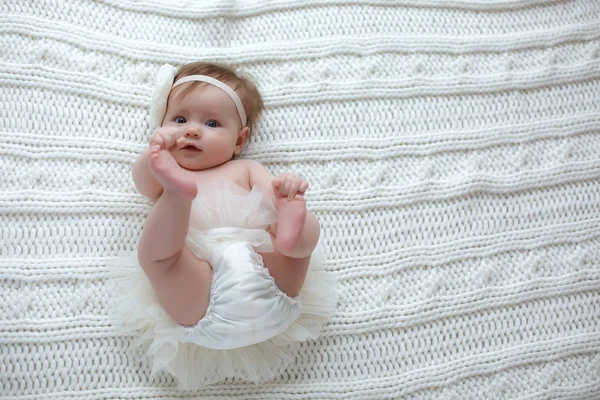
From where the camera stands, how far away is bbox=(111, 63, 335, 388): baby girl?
1.16 meters

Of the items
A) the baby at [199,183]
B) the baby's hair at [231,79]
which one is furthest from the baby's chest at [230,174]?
the baby's hair at [231,79]

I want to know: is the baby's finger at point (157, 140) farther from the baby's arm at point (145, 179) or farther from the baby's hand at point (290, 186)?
the baby's hand at point (290, 186)

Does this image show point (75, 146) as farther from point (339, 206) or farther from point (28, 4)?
point (339, 206)

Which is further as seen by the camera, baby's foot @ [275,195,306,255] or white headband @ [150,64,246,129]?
white headband @ [150,64,246,129]

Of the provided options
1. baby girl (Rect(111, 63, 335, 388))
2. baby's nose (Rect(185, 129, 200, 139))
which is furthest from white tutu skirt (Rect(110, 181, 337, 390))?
baby's nose (Rect(185, 129, 200, 139))

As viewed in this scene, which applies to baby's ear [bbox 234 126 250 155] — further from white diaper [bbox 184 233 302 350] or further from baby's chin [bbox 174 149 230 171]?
white diaper [bbox 184 233 302 350]

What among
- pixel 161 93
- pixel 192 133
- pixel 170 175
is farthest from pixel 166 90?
pixel 170 175

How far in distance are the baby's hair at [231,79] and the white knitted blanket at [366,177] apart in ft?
0.22

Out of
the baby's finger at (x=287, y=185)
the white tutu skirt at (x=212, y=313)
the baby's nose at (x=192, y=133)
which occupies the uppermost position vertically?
the baby's nose at (x=192, y=133)

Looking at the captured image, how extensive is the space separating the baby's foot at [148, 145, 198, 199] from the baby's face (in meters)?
0.17

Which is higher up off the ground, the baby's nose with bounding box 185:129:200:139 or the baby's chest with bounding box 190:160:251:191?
the baby's nose with bounding box 185:129:200:139

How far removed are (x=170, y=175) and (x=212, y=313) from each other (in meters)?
0.29

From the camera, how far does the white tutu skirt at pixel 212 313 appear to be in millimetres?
1216

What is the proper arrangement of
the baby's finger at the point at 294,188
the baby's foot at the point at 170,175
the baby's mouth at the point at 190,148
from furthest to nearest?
the baby's mouth at the point at 190,148 → the baby's finger at the point at 294,188 → the baby's foot at the point at 170,175
